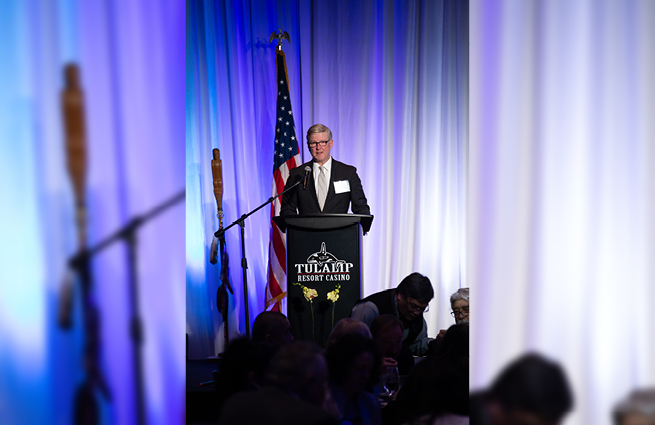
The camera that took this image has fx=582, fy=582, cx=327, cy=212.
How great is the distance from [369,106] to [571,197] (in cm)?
586

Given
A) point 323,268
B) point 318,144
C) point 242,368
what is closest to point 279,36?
point 318,144

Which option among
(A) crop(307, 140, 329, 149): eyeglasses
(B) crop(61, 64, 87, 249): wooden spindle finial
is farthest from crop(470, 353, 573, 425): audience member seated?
A: (A) crop(307, 140, 329, 149): eyeglasses

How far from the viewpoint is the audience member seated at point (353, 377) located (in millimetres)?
2375

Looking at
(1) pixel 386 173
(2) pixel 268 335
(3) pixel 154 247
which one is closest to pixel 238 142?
(1) pixel 386 173

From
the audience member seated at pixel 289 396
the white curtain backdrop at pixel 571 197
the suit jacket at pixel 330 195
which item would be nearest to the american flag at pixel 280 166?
the suit jacket at pixel 330 195

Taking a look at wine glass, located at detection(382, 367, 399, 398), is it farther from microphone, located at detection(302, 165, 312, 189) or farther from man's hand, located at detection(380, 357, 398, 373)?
microphone, located at detection(302, 165, 312, 189)

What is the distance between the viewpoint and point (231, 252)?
674cm

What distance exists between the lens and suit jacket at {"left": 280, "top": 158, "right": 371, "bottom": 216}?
4773 millimetres

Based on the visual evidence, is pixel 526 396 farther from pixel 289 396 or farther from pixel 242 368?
pixel 242 368

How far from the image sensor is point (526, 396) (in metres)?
1.25

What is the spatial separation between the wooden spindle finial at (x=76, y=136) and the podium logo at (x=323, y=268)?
262cm

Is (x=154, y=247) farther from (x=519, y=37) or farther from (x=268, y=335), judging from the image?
(x=268, y=335)

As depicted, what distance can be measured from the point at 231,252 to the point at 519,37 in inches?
223

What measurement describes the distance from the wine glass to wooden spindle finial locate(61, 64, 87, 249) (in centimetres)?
182
